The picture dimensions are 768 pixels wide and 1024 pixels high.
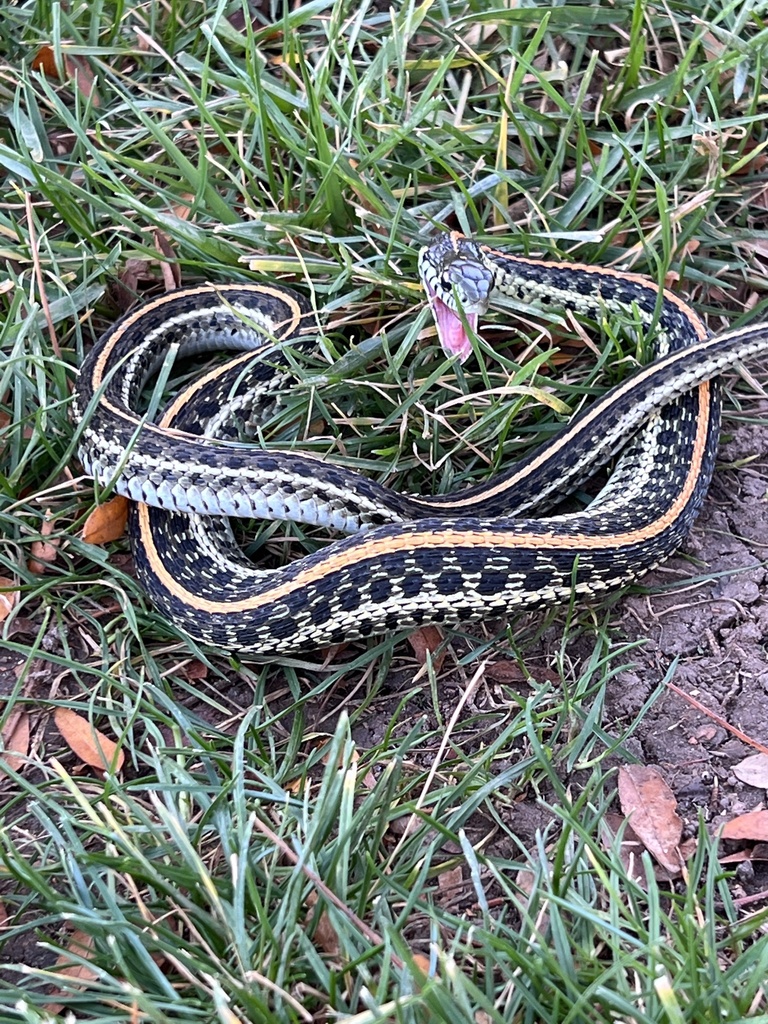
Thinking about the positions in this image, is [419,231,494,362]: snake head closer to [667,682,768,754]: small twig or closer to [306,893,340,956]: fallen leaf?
[667,682,768,754]: small twig

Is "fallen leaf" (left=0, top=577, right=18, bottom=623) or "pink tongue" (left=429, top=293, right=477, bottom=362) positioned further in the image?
"pink tongue" (left=429, top=293, right=477, bottom=362)

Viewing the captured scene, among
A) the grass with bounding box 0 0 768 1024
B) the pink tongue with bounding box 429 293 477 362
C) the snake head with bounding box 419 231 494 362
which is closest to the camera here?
the grass with bounding box 0 0 768 1024

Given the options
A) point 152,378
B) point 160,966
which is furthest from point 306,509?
point 160,966

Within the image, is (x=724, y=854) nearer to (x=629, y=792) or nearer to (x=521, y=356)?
(x=629, y=792)

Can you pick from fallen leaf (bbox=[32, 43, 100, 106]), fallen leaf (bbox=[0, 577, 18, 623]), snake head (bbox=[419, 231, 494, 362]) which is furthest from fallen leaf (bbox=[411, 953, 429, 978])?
fallen leaf (bbox=[32, 43, 100, 106])

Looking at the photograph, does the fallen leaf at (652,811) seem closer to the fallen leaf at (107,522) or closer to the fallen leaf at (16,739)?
the fallen leaf at (16,739)

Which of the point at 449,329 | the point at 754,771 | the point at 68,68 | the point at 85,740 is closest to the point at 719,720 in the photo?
the point at 754,771

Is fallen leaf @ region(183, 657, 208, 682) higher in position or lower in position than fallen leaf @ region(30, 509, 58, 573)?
lower
